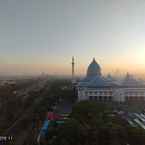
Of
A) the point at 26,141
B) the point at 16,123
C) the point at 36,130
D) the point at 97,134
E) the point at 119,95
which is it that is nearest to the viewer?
the point at 97,134

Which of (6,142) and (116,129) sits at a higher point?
(116,129)

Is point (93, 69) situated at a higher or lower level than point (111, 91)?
higher

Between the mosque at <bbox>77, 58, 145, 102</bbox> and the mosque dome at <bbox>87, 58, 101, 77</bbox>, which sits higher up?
the mosque dome at <bbox>87, 58, 101, 77</bbox>

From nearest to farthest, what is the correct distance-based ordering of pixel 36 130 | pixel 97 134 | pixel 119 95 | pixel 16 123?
pixel 97 134 → pixel 36 130 → pixel 16 123 → pixel 119 95

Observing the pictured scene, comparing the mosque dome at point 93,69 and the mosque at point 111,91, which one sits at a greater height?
the mosque dome at point 93,69

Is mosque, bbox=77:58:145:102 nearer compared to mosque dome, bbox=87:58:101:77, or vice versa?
mosque, bbox=77:58:145:102

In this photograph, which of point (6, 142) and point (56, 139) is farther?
point (6, 142)

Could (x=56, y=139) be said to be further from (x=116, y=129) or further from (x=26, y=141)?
(x=116, y=129)

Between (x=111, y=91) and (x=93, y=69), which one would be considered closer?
(x=111, y=91)

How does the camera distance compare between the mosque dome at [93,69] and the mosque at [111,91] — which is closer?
the mosque at [111,91]

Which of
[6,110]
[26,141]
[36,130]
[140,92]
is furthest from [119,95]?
[26,141]
